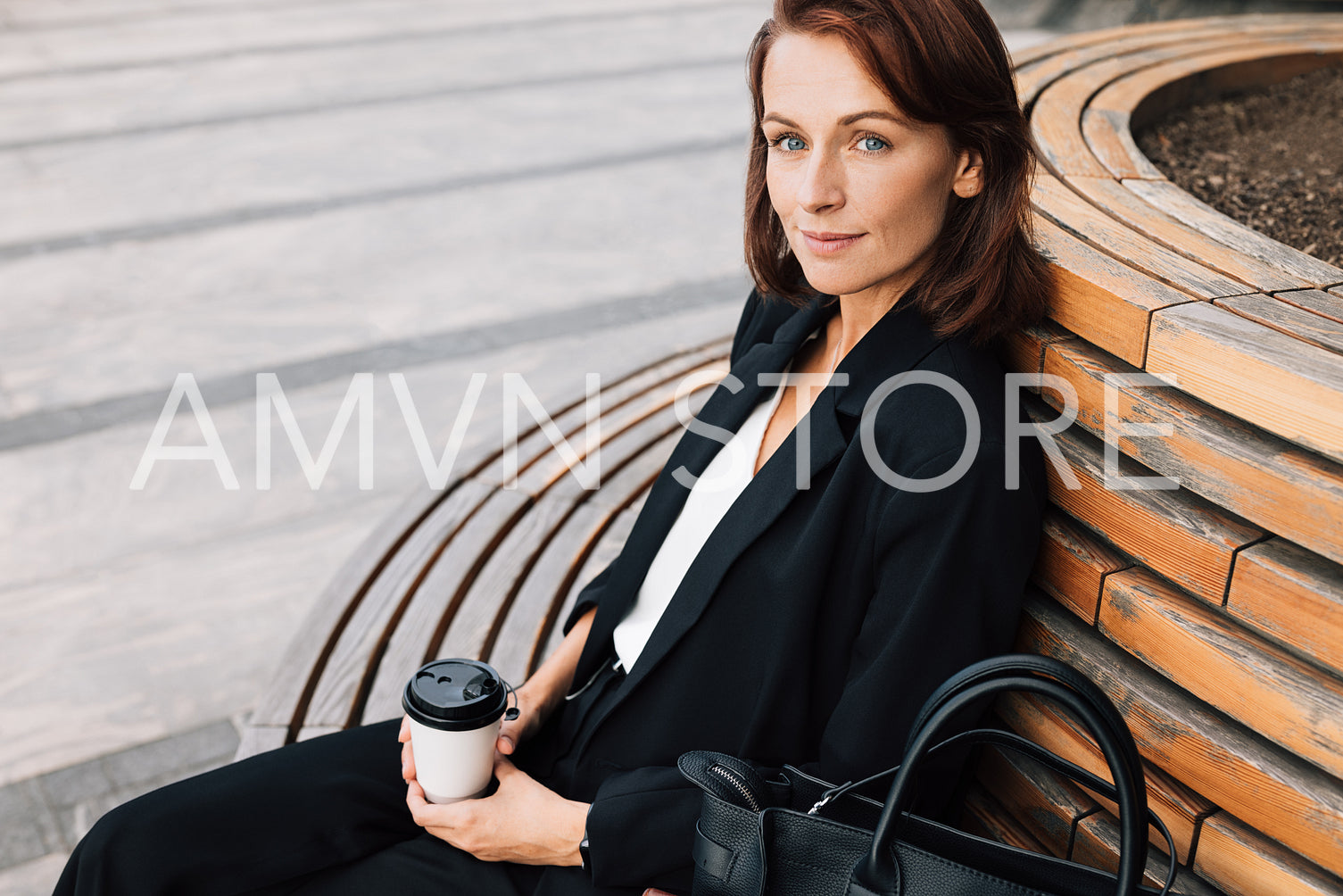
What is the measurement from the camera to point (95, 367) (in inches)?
182

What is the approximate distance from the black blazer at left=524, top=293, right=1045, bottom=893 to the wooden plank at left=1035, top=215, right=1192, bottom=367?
0.43 feet

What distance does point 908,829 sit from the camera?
1.43 meters

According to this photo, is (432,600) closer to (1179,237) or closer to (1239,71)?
(1179,237)

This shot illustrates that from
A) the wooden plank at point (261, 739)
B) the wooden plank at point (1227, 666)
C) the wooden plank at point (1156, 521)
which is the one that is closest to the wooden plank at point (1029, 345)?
the wooden plank at point (1156, 521)

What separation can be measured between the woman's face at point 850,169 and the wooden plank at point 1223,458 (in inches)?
10.5

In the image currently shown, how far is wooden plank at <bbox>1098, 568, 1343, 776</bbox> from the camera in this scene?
1365 mm

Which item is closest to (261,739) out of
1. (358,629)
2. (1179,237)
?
(358,629)

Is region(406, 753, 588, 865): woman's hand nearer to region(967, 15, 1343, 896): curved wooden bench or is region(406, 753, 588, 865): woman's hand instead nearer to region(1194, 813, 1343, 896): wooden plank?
region(967, 15, 1343, 896): curved wooden bench

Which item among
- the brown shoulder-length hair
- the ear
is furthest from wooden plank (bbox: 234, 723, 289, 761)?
the ear

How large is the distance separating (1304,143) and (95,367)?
399 cm

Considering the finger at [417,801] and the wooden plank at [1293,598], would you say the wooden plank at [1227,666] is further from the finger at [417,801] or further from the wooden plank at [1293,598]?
the finger at [417,801]

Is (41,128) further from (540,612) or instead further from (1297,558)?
(1297,558)

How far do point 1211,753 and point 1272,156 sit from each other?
5.63ft

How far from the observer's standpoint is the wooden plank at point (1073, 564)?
1.62 m
